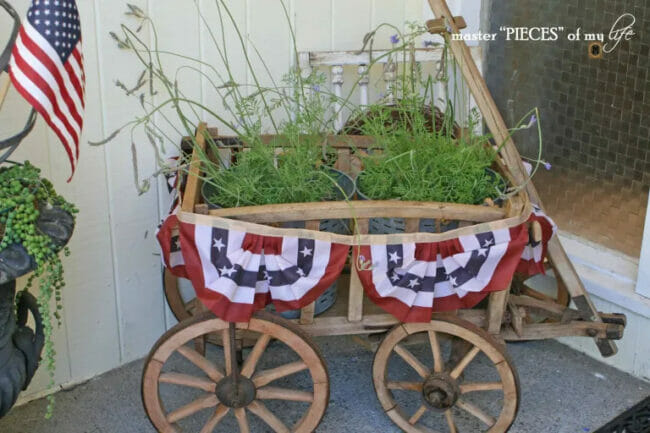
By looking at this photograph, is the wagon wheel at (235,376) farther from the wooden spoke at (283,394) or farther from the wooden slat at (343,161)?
the wooden slat at (343,161)

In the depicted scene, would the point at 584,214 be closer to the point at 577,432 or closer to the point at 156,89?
the point at 577,432

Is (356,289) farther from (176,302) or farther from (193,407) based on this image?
(176,302)

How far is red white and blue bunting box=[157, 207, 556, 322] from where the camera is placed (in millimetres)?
2273

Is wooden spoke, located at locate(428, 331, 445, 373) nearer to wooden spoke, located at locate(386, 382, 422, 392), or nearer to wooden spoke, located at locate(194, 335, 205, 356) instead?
wooden spoke, located at locate(386, 382, 422, 392)

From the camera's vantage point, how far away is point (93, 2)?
2.64 m

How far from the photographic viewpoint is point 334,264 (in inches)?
92.0

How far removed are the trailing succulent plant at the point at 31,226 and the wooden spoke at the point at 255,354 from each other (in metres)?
0.60

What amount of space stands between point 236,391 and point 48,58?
1126 mm

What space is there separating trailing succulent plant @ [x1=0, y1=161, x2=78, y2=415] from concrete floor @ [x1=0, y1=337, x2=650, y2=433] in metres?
0.73

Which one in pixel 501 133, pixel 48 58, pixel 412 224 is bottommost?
pixel 412 224

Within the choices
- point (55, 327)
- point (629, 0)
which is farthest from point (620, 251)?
point (55, 327)

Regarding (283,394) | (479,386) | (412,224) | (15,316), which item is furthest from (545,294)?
(15,316)

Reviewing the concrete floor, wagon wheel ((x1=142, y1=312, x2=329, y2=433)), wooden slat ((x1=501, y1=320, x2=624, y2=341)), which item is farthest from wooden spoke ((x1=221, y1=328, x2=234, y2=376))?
wooden slat ((x1=501, y1=320, x2=624, y2=341))

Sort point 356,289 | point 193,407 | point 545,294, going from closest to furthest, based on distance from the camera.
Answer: point 356,289 → point 193,407 → point 545,294
